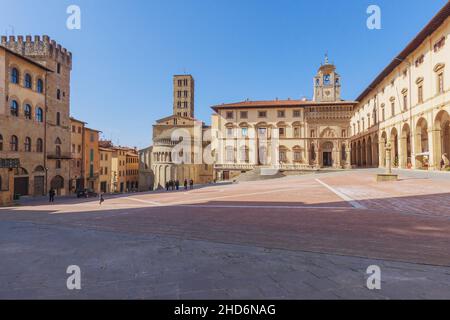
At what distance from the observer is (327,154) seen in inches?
1683

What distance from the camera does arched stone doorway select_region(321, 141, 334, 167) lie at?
4231 centimetres

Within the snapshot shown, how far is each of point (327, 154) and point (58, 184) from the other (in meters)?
43.3

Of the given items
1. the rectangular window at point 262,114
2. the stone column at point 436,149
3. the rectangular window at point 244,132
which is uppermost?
the rectangular window at point 262,114

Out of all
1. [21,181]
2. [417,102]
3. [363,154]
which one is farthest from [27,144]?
[363,154]

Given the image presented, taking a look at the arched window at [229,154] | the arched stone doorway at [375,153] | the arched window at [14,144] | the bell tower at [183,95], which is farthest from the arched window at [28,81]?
the bell tower at [183,95]

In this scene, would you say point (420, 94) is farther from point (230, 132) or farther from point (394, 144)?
point (230, 132)

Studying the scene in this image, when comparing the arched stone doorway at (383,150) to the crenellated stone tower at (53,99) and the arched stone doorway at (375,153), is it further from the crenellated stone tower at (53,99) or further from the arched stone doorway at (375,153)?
the crenellated stone tower at (53,99)

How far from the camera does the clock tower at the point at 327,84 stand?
44.5 meters

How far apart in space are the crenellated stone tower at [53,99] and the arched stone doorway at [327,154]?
135ft

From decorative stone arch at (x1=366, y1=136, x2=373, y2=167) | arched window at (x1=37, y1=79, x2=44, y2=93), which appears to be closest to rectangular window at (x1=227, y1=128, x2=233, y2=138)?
decorative stone arch at (x1=366, y1=136, x2=373, y2=167)

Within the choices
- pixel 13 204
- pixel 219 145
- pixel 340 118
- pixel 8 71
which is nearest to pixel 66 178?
pixel 8 71

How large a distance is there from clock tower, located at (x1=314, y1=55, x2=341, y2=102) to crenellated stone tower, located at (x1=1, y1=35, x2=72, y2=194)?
42.3m
